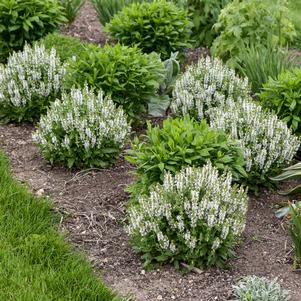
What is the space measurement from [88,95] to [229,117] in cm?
110

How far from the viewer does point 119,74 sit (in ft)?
19.2

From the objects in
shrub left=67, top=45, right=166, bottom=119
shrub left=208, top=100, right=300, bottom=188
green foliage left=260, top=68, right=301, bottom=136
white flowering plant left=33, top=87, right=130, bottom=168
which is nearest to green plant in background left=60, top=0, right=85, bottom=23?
shrub left=67, top=45, right=166, bottom=119

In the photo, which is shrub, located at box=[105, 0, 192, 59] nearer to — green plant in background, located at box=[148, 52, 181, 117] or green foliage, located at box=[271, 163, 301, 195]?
green plant in background, located at box=[148, 52, 181, 117]

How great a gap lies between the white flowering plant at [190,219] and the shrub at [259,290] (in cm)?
33

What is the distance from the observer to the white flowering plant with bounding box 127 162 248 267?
420 centimetres

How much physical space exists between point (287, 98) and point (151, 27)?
6.82 feet

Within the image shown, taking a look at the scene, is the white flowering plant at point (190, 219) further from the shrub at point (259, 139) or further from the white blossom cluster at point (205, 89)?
the white blossom cluster at point (205, 89)

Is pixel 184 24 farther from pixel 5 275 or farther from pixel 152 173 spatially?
pixel 5 275

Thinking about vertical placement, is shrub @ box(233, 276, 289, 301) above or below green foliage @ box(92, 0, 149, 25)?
below

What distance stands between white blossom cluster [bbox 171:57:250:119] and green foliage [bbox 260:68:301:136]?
293 millimetres

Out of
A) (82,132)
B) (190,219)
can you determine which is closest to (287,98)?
(82,132)

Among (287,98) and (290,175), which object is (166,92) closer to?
(287,98)

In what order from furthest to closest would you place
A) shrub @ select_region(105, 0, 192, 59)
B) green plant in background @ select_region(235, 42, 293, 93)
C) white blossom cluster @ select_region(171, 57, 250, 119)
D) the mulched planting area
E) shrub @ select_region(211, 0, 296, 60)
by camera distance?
1. shrub @ select_region(105, 0, 192, 59)
2. shrub @ select_region(211, 0, 296, 60)
3. green plant in background @ select_region(235, 42, 293, 93)
4. white blossom cluster @ select_region(171, 57, 250, 119)
5. the mulched planting area

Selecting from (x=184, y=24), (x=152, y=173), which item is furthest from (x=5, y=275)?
(x=184, y=24)
